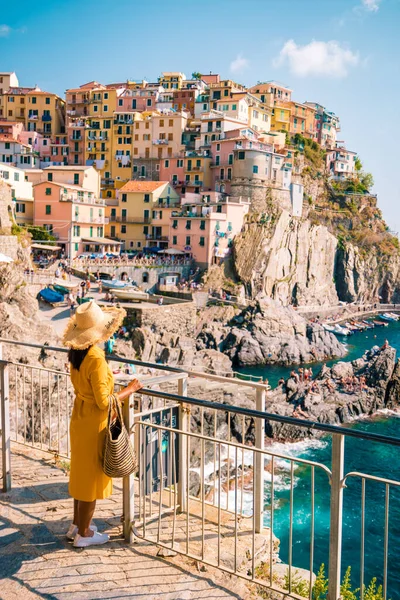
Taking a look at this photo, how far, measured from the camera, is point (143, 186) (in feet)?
196

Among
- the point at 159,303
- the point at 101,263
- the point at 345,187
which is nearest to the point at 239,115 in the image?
the point at 345,187

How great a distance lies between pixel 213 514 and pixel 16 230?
37.5m

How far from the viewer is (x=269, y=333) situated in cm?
4469

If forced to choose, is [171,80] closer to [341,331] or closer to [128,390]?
[341,331]

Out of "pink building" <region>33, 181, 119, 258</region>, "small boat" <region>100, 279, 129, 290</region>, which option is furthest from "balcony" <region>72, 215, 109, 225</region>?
"small boat" <region>100, 279, 129, 290</region>

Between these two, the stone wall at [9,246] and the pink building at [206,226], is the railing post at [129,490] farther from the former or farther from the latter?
the pink building at [206,226]

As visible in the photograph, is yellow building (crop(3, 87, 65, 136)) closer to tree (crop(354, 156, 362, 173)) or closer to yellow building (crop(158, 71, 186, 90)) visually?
yellow building (crop(158, 71, 186, 90))

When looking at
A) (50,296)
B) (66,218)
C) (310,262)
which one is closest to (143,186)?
Answer: (66,218)

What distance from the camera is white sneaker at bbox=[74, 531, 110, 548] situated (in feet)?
14.3

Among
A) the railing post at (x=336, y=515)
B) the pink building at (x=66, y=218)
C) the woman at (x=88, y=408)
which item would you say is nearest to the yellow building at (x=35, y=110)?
the pink building at (x=66, y=218)

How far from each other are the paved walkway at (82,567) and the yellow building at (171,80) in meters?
78.6

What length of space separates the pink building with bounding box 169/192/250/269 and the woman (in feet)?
162

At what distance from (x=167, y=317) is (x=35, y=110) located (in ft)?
149

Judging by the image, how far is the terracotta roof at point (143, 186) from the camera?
59.0 m
